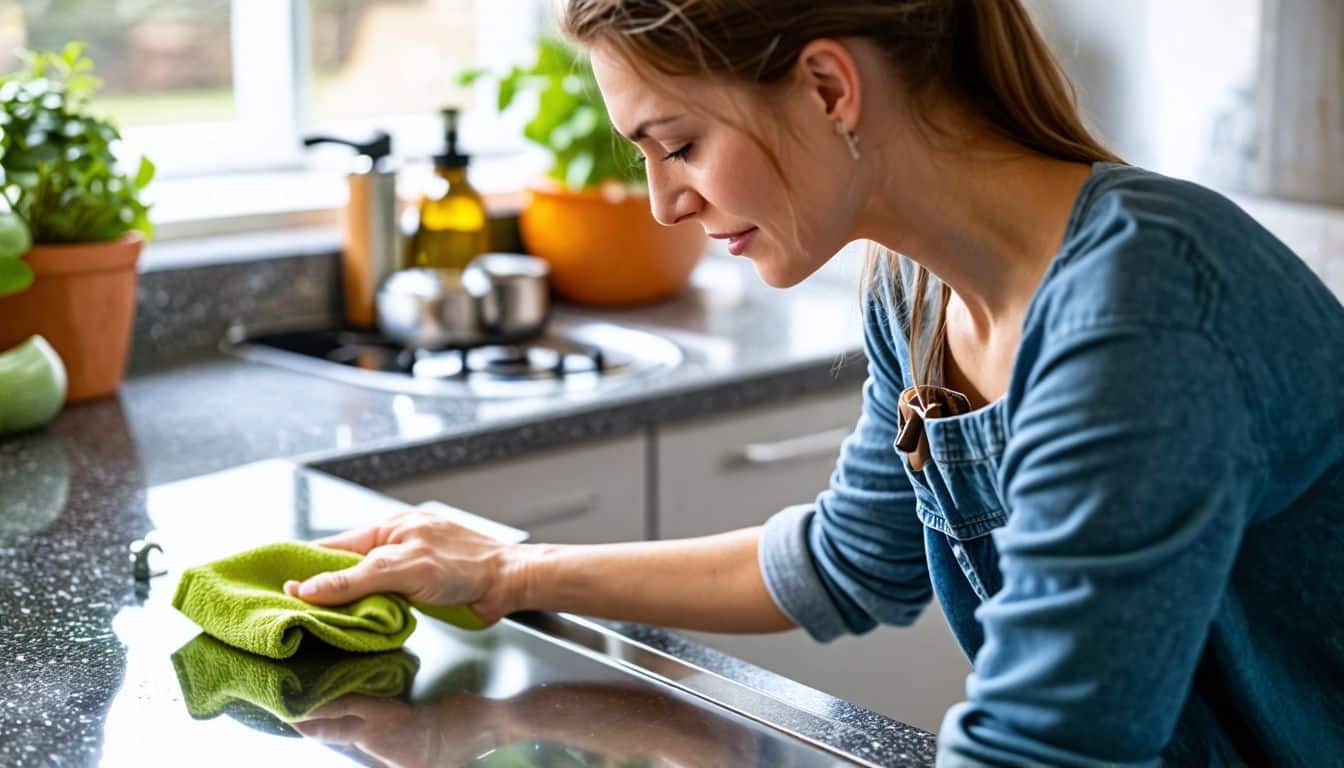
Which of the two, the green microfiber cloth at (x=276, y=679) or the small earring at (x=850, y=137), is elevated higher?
the small earring at (x=850, y=137)

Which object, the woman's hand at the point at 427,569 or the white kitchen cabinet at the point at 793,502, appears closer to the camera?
the woman's hand at the point at 427,569

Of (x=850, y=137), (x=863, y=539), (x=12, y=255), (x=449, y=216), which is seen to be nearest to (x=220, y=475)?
(x=12, y=255)

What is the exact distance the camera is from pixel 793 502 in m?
2.26

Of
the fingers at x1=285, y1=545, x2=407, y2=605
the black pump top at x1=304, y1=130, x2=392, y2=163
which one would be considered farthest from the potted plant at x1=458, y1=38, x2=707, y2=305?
the fingers at x1=285, y1=545, x2=407, y2=605

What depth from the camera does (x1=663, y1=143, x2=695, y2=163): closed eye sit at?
108 centimetres

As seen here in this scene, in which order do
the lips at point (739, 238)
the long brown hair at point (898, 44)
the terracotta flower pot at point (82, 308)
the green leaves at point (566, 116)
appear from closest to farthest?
the long brown hair at point (898, 44)
the lips at point (739, 238)
the terracotta flower pot at point (82, 308)
the green leaves at point (566, 116)

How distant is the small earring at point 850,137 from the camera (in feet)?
3.41

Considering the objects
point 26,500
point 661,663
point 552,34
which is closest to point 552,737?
point 661,663

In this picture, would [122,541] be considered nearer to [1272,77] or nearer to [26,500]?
[26,500]

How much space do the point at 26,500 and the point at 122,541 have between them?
6.7 inches

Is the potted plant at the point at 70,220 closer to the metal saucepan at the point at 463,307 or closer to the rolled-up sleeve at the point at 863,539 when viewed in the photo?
the metal saucepan at the point at 463,307

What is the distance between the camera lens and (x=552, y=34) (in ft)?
9.13

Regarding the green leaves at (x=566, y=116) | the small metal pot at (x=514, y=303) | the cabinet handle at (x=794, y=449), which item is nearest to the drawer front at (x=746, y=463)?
the cabinet handle at (x=794, y=449)

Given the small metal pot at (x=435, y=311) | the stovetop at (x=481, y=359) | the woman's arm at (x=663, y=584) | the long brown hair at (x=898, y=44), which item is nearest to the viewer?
the long brown hair at (x=898, y=44)
